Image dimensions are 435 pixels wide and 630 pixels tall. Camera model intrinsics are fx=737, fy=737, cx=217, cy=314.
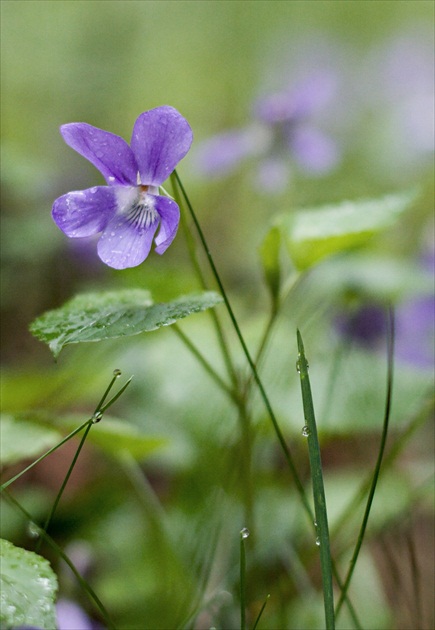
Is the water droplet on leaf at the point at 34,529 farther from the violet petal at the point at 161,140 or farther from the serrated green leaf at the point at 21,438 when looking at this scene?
the violet petal at the point at 161,140

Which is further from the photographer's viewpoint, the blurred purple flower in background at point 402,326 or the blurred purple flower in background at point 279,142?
the blurred purple flower in background at point 279,142

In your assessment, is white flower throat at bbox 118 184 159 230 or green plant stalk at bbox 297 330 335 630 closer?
green plant stalk at bbox 297 330 335 630

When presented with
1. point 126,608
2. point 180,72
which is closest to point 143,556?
point 126,608

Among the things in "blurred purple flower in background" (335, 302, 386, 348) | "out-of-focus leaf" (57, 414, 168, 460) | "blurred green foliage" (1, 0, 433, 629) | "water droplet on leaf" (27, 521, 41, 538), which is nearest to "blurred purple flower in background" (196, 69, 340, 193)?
"blurred green foliage" (1, 0, 433, 629)

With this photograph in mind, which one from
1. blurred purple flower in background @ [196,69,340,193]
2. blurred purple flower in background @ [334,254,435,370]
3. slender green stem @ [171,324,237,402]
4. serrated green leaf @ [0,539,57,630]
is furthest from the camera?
blurred purple flower in background @ [196,69,340,193]

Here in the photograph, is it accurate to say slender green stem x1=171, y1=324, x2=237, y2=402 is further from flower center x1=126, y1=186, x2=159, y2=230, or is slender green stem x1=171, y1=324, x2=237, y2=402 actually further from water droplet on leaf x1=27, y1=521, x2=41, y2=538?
water droplet on leaf x1=27, y1=521, x2=41, y2=538

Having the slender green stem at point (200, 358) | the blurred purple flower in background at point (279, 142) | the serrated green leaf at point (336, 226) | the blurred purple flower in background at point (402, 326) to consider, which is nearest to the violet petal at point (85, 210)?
the slender green stem at point (200, 358)

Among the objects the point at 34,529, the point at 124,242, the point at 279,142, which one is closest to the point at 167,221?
the point at 124,242

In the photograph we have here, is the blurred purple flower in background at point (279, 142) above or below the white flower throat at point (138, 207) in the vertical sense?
above
